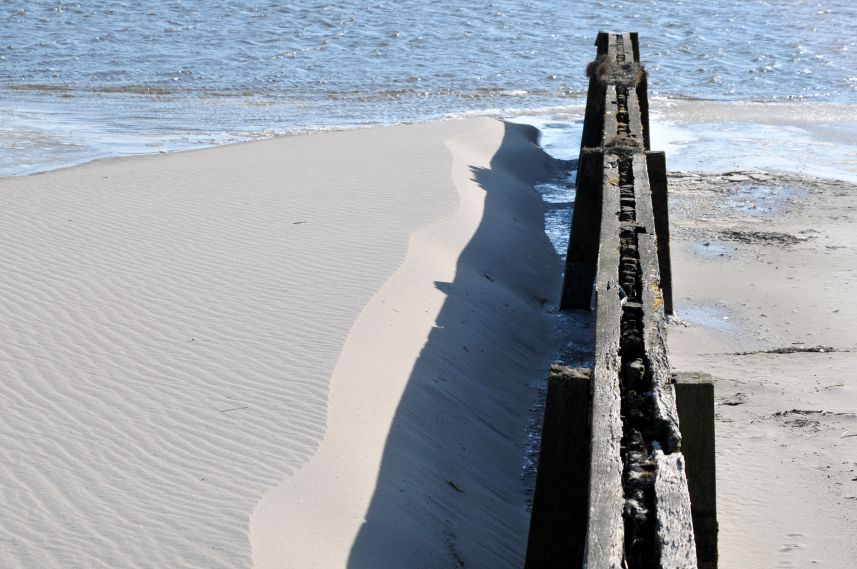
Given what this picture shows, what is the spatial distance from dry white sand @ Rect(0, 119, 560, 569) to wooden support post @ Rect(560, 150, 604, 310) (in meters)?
0.36

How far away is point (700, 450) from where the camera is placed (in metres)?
3.93

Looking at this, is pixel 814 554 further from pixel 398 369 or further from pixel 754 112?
pixel 754 112

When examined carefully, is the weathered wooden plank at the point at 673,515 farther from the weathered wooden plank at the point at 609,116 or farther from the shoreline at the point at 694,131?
the shoreline at the point at 694,131

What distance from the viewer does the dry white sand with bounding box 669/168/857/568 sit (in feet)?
16.9

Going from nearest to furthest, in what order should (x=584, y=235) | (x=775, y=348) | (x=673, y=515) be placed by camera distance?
(x=673, y=515)
(x=775, y=348)
(x=584, y=235)

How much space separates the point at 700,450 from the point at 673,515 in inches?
36.9

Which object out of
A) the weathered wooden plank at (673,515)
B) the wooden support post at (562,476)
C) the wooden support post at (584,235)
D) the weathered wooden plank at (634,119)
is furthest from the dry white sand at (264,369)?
the weathered wooden plank at (634,119)

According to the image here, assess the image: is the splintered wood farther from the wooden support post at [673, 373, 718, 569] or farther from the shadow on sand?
the shadow on sand

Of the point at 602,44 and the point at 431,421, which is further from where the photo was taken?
the point at 602,44

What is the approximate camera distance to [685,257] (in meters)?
9.66

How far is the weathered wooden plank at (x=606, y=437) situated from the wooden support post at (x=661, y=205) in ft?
9.33

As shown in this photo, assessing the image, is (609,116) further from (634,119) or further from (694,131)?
(694,131)

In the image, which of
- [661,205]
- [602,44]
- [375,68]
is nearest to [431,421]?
[661,205]

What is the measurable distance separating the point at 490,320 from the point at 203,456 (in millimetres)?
3123
